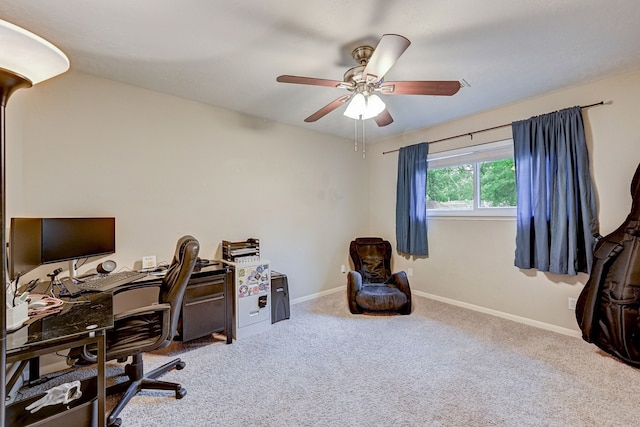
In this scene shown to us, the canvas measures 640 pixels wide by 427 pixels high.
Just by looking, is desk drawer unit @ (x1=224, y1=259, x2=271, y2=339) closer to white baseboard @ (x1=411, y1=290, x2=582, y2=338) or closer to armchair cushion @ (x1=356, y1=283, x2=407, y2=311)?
armchair cushion @ (x1=356, y1=283, x2=407, y2=311)

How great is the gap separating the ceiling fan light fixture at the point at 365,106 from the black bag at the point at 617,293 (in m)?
2.27

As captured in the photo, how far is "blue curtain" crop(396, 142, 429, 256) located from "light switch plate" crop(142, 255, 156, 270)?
3.25m

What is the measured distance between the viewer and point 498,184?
347cm

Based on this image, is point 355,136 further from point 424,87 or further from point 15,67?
point 15,67

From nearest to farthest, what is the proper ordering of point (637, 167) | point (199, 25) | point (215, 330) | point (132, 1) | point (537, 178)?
point (132, 1), point (199, 25), point (637, 167), point (215, 330), point (537, 178)

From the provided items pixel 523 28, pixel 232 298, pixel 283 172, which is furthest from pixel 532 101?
pixel 232 298

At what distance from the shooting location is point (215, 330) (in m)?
2.68

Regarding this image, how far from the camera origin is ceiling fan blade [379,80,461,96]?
6.17ft

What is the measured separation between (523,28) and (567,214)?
1867 millimetres

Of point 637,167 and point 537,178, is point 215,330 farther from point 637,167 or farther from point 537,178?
point 637,167

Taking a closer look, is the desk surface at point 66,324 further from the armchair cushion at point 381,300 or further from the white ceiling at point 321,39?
the armchair cushion at point 381,300

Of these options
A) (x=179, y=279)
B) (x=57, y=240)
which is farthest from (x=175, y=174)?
(x=179, y=279)

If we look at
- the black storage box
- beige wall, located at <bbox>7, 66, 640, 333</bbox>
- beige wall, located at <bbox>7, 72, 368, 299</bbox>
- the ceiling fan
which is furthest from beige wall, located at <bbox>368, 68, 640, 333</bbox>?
the black storage box

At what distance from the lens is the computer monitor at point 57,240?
189 centimetres
